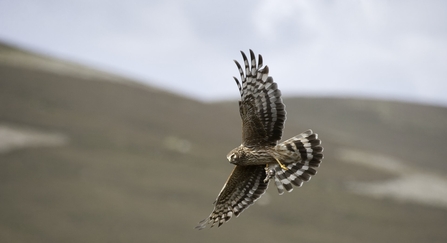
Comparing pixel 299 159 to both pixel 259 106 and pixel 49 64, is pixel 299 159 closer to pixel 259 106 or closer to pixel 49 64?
pixel 259 106

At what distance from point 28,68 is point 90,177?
23.7 metres

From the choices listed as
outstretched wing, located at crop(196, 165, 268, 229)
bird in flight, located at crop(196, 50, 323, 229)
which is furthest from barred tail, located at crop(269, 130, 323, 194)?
outstretched wing, located at crop(196, 165, 268, 229)

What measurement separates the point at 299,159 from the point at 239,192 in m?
1.48

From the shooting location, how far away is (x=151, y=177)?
34.5 m

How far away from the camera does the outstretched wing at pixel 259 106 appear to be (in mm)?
8812

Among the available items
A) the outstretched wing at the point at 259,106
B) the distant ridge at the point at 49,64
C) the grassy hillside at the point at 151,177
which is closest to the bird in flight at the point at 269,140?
the outstretched wing at the point at 259,106

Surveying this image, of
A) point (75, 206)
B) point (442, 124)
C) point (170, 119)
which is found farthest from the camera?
point (442, 124)

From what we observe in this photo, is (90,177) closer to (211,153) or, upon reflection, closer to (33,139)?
(33,139)

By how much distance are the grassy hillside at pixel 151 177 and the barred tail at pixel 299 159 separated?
1762cm

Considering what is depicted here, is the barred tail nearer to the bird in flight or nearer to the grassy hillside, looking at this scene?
the bird in flight

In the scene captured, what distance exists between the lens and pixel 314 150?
9.07 metres

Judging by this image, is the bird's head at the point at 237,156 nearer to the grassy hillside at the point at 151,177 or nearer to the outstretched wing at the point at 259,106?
the outstretched wing at the point at 259,106

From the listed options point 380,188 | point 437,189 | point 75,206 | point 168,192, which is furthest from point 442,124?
point 75,206

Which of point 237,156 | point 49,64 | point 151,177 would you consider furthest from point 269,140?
point 49,64
